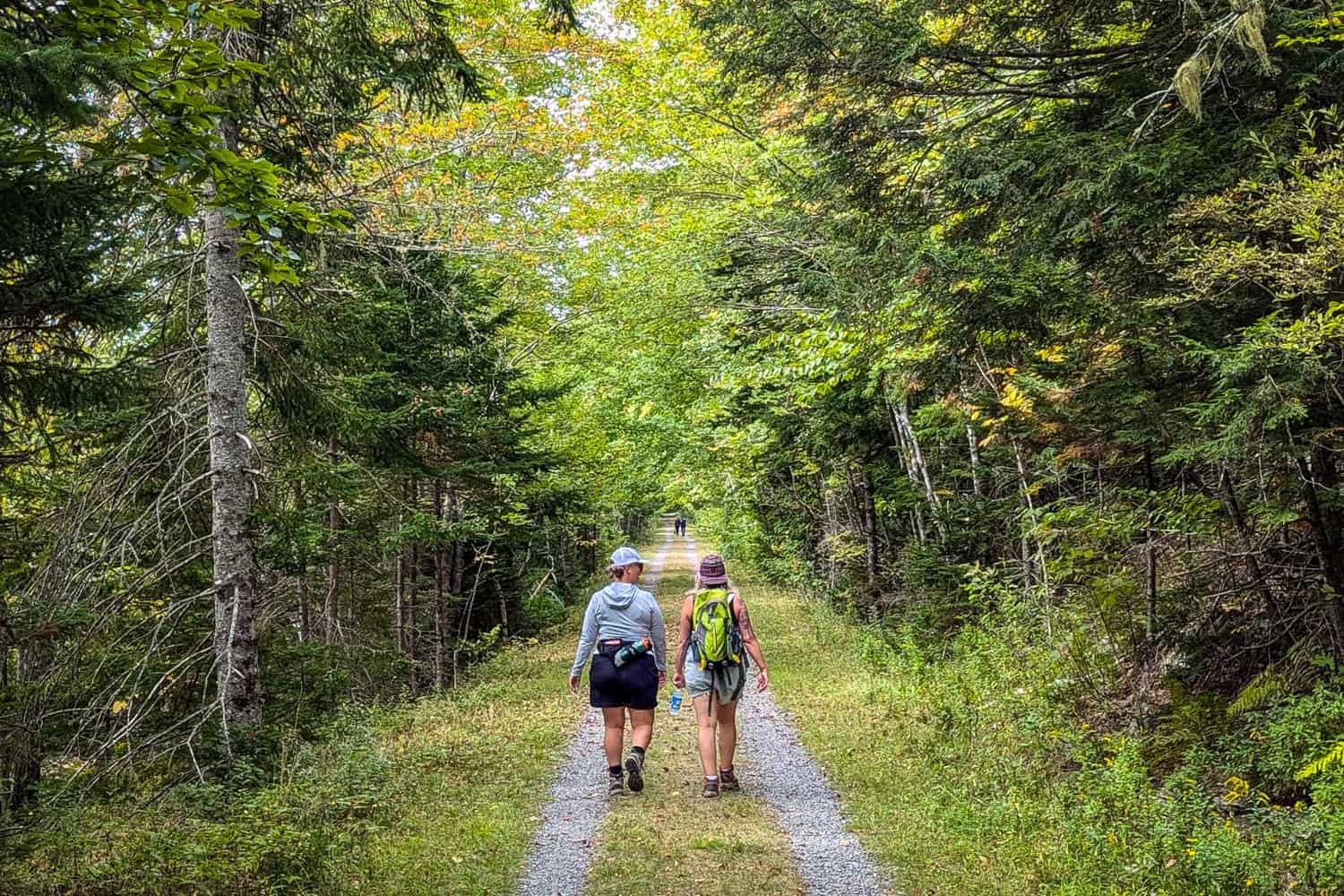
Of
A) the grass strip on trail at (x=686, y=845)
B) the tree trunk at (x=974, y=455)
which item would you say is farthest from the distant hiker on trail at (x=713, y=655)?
the tree trunk at (x=974, y=455)

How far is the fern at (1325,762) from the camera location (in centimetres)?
505

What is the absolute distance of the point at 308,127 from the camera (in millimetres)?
9195

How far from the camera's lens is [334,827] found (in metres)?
6.81

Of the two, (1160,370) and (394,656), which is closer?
(1160,370)

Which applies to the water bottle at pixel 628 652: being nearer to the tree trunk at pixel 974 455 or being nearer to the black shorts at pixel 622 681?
the black shorts at pixel 622 681

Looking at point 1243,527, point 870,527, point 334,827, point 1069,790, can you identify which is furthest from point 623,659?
point 870,527

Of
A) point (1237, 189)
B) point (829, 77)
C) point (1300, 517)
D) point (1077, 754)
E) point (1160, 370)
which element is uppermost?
point (829, 77)

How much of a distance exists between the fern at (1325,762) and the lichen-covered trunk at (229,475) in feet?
27.0

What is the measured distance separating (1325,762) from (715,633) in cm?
426

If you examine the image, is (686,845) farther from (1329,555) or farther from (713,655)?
(1329,555)

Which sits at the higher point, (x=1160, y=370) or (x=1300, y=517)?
(x=1160, y=370)

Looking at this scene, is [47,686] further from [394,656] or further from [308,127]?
[394,656]

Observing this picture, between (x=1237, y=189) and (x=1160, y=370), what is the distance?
5.20 feet

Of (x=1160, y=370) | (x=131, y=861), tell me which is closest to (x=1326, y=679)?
(x=1160, y=370)
